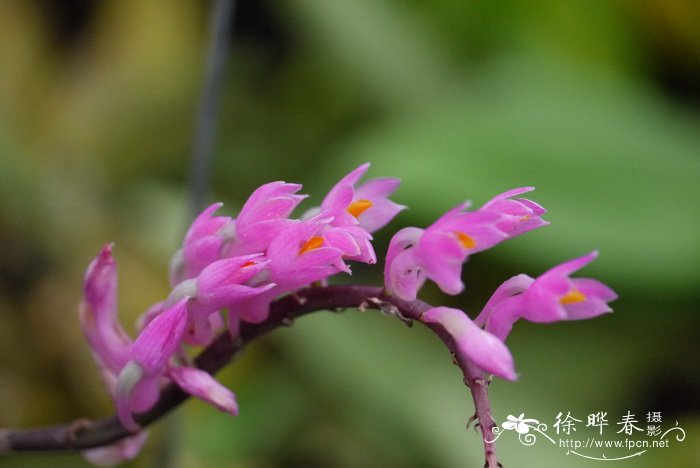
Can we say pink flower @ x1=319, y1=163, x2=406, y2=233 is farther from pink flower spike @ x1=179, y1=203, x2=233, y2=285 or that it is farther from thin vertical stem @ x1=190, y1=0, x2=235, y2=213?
thin vertical stem @ x1=190, y1=0, x2=235, y2=213

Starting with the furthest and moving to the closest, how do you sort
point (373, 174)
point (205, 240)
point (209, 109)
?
point (373, 174) → point (209, 109) → point (205, 240)

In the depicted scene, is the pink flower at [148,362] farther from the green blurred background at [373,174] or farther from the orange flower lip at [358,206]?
the green blurred background at [373,174]

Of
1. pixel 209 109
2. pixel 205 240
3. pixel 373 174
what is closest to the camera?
pixel 205 240

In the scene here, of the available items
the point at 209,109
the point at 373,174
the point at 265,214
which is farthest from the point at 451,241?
the point at 373,174

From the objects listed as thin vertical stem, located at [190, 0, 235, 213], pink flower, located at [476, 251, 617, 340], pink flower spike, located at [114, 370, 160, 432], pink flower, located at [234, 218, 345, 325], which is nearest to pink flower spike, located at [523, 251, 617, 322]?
pink flower, located at [476, 251, 617, 340]

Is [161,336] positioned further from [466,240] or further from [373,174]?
[373,174]

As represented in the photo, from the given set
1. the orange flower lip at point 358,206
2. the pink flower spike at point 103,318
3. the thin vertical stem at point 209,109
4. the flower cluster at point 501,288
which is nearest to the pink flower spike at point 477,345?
the flower cluster at point 501,288

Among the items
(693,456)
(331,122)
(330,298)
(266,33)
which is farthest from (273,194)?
(266,33)
